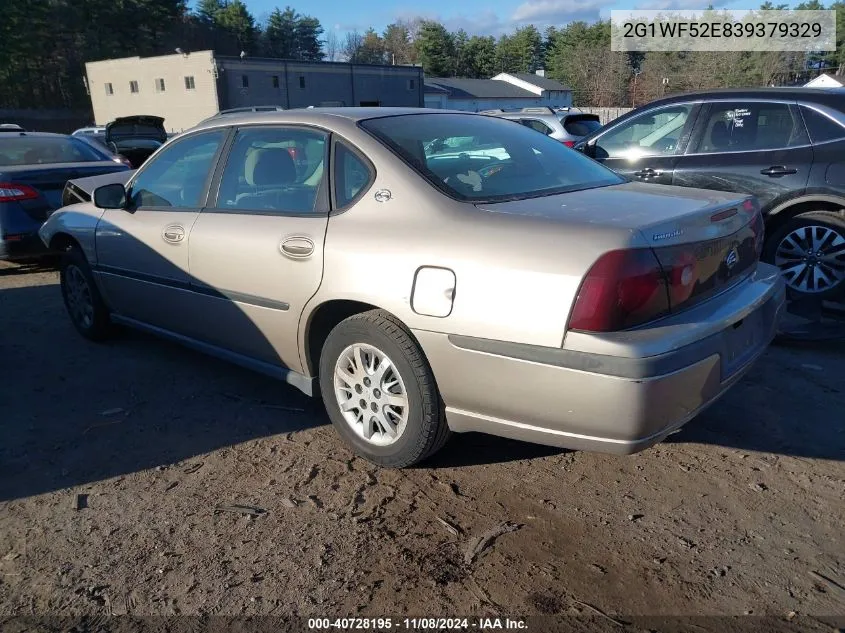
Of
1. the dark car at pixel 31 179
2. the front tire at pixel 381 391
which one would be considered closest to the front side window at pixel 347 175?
the front tire at pixel 381 391

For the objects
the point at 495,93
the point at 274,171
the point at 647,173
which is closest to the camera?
the point at 274,171

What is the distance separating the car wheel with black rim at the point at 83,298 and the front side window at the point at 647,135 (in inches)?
174

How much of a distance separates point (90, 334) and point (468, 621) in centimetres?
400

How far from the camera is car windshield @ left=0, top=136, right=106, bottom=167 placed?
25.0ft

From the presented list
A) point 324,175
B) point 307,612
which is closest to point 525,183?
Answer: point 324,175

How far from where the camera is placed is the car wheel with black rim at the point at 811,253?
16.6ft

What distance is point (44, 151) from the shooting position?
7.89m

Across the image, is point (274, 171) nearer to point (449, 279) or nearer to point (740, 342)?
point (449, 279)

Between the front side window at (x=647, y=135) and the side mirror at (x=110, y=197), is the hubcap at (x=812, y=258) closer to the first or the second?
the front side window at (x=647, y=135)

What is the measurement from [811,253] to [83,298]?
18.0 feet

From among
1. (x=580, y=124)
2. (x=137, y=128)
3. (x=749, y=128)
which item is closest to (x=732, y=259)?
(x=749, y=128)

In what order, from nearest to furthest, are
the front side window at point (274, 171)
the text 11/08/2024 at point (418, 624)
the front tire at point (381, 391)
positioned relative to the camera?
the text 11/08/2024 at point (418, 624), the front tire at point (381, 391), the front side window at point (274, 171)

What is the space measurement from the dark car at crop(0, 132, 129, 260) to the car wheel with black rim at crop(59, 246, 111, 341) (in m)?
1.91

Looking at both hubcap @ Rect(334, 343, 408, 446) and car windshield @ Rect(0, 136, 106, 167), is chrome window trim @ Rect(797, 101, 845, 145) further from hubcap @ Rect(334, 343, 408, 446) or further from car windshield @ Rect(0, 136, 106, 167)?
car windshield @ Rect(0, 136, 106, 167)
